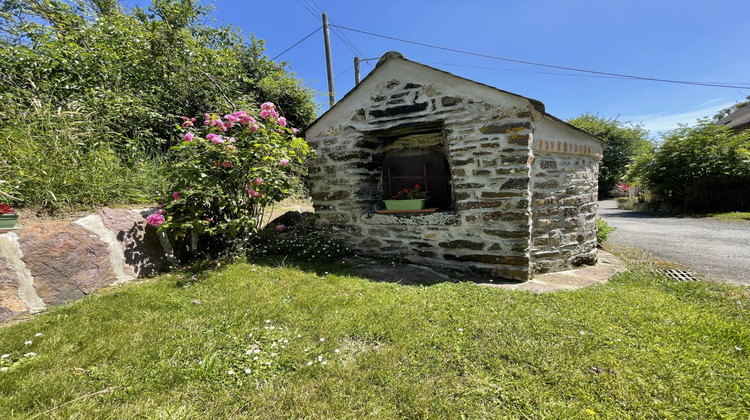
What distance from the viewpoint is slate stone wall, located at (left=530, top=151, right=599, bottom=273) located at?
368cm

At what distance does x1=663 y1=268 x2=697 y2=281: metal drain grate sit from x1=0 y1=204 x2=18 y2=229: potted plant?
6.77 meters

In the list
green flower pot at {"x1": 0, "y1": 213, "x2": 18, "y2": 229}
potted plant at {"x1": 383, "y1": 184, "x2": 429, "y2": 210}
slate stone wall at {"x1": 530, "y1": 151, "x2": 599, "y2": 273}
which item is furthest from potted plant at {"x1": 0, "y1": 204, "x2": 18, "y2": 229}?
slate stone wall at {"x1": 530, "y1": 151, "x2": 599, "y2": 273}

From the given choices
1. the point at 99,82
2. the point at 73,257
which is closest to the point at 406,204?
the point at 73,257

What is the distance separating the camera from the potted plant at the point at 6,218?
7.12 feet

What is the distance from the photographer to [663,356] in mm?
1894

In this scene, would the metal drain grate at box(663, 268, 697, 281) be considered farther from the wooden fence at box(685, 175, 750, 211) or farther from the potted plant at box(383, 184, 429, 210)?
the wooden fence at box(685, 175, 750, 211)

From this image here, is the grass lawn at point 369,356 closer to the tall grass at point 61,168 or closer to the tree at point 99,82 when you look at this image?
the tall grass at point 61,168

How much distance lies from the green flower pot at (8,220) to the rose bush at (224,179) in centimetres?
85

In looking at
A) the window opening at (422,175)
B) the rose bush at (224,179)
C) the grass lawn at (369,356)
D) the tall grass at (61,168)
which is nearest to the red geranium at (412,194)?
the window opening at (422,175)

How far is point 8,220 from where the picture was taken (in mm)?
2201

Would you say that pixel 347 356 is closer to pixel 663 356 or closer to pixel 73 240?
pixel 663 356

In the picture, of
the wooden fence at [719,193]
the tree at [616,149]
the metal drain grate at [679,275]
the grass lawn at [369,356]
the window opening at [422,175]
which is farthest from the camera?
the tree at [616,149]

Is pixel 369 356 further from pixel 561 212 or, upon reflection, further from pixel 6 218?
pixel 561 212

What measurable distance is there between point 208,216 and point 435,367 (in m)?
3.07
